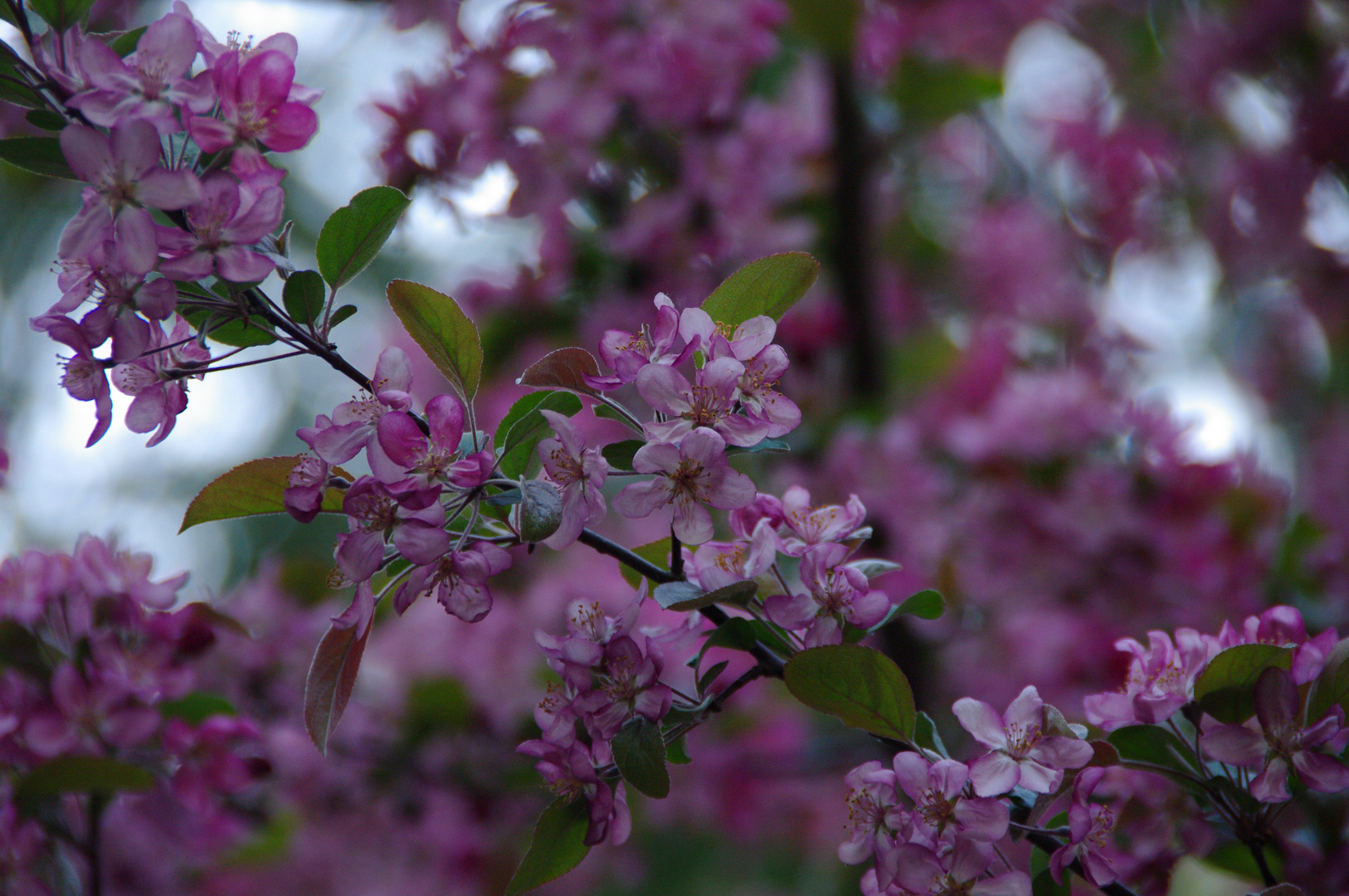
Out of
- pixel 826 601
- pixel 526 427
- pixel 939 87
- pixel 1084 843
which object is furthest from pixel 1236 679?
pixel 939 87

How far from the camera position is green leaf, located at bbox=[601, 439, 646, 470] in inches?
23.7

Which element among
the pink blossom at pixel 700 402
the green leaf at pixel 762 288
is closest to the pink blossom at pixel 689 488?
the pink blossom at pixel 700 402

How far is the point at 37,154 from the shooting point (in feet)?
1.96

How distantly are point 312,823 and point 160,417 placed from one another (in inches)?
46.5

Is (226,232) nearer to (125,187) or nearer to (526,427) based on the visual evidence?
(125,187)

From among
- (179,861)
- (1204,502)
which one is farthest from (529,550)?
(1204,502)

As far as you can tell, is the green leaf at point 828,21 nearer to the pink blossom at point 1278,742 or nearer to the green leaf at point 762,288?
the green leaf at point 762,288

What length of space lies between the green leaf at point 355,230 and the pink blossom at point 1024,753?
1.55 feet

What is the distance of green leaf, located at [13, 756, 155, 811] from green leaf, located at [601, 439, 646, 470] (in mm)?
503

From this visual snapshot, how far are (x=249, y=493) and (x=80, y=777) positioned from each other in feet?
1.14

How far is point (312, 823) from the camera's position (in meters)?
1.58

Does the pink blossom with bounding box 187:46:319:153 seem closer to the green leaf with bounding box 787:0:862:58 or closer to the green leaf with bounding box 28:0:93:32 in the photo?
the green leaf with bounding box 28:0:93:32

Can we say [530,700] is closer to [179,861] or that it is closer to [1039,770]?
[179,861]

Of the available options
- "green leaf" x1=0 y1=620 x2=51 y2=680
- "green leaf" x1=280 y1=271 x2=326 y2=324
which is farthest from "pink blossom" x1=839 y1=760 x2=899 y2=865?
"green leaf" x1=0 y1=620 x2=51 y2=680
